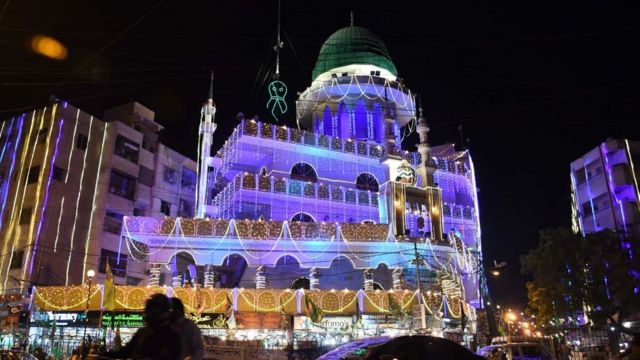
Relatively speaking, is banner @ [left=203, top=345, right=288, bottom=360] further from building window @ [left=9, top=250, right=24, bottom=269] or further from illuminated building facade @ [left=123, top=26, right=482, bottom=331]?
building window @ [left=9, top=250, right=24, bottom=269]

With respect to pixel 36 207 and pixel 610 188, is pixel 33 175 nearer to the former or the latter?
pixel 36 207

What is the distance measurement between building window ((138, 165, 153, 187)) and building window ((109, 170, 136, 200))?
3.63ft

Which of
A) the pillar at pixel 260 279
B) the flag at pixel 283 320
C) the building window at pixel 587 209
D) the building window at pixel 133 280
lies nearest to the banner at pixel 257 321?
the flag at pixel 283 320

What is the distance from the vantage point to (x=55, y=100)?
1379 inches

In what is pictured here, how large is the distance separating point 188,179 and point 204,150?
9471mm

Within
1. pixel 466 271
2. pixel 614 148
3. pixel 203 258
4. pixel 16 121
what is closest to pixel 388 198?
pixel 466 271

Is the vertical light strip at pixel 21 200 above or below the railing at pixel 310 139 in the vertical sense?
below

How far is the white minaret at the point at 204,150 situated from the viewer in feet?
108

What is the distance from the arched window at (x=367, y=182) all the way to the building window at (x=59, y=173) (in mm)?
20103

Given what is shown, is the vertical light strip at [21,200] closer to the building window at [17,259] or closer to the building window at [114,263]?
the building window at [17,259]

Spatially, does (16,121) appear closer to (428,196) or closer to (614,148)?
(428,196)

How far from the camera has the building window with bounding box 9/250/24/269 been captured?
30.2 metres

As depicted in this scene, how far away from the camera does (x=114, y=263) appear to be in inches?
1356

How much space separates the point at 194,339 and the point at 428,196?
31.4 m
